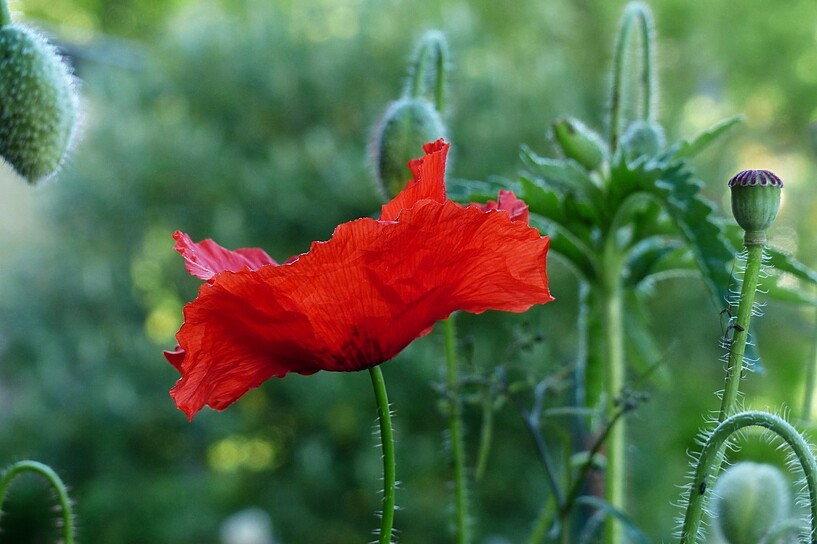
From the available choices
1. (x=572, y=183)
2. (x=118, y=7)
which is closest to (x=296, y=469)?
(x=572, y=183)

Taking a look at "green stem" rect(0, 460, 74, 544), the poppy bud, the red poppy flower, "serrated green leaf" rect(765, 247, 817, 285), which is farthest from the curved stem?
"green stem" rect(0, 460, 74, 544)

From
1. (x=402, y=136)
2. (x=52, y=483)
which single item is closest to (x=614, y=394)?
(x=402, y=136)

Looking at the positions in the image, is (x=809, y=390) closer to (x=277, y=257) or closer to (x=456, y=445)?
(x=456, y=445)

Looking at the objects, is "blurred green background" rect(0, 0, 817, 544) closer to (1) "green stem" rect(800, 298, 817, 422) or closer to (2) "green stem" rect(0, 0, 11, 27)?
(1) "green stem" rect(800, 298, 817, 422)

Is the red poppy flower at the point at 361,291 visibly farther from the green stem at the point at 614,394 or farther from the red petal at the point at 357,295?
the green stem at the point at 614,394

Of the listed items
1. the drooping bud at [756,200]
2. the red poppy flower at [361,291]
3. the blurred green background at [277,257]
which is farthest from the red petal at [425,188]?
the blurred green background at [277,257]

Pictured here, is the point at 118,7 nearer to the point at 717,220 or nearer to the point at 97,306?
the point at 97,306
